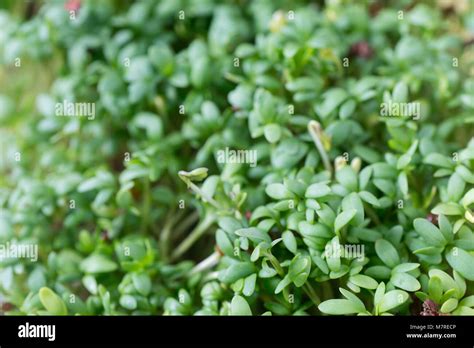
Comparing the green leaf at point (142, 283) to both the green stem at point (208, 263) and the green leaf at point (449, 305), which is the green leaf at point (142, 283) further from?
the green leaf at point (449, 305)

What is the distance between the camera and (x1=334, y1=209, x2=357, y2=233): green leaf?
3.34 feet

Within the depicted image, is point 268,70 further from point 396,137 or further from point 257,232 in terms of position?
point 257,232

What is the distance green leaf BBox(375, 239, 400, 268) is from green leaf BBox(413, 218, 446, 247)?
0.21 ft

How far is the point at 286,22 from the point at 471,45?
1.77 ft

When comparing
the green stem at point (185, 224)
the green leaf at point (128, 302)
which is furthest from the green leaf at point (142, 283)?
the green stem at point (185, 224)

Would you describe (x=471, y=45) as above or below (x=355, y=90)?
above

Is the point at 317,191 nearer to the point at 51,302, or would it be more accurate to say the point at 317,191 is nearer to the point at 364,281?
the point at 364,281

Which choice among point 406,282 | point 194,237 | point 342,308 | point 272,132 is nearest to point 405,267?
point 406,282

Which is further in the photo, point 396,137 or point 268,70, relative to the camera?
point 268,70

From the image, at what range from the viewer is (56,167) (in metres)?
1.47

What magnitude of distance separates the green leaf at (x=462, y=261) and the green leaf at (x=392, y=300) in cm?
11

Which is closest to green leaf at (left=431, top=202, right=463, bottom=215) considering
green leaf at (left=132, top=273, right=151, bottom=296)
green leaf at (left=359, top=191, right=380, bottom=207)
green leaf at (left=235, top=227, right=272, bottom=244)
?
green leaf at (left=359, top=191, right=380, bottom=207)

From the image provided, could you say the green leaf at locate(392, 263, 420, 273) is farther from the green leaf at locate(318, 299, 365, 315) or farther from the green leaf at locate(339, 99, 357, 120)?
the green leaf at locate(339, 99, 357, 120)
